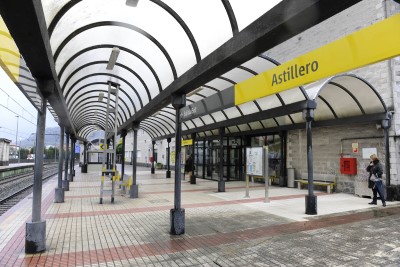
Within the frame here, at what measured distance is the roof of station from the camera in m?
3.12

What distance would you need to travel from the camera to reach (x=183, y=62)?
601 centimetres

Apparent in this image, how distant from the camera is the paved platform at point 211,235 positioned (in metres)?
4.64

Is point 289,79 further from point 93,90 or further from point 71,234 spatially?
point 93,90

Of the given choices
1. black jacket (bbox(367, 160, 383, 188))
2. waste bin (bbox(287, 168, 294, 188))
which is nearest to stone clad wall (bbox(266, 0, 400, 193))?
waste bin (bbox(287, 168, 294, 188))

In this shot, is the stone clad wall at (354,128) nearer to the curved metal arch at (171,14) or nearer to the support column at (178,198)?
the support column at (178,198)

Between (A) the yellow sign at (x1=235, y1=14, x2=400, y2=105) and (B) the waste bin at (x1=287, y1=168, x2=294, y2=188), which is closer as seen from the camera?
(A) the yellow sign at (x1=235, y1=14, x2=400, y2=105)

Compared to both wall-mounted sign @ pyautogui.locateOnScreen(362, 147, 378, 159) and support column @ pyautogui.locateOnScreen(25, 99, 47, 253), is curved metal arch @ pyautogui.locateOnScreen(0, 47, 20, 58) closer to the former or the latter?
support column @ pyautogui.locateOnScreen(25, 99, 47, 253)

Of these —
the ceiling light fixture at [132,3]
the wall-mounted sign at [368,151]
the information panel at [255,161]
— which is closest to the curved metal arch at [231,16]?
the ceiling light fixture at [132,3]

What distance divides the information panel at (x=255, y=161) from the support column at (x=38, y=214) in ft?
24.2

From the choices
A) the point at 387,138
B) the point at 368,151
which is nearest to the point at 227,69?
the point at 387,138

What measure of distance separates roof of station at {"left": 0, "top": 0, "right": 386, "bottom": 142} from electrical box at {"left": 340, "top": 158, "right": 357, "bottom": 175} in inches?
167

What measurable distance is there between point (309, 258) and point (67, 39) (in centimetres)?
547

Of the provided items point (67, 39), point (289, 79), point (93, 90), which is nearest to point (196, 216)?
point (289, 79)

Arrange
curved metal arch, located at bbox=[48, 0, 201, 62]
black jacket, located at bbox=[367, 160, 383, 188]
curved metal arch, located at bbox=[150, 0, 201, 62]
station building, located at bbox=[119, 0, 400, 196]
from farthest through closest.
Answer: station building, located at bbox=[119, 0, 400, 196]
black jacket, located at bbox=[367, 160, 383, 188]
curved metal arch, located at bbox=[150, 0, 201, 62]
curved metal arch, located at bbox=[48, 0, 201, 62]
